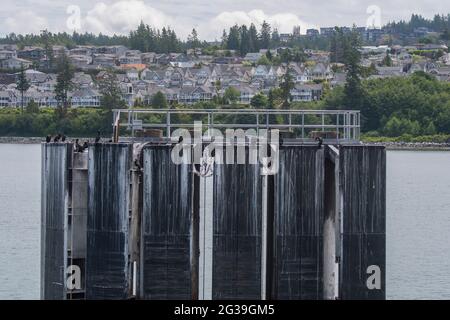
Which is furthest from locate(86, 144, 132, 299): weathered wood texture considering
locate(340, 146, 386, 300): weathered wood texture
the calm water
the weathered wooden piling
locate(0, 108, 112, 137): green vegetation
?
locate(0, 108, 112, 137): green vegetation

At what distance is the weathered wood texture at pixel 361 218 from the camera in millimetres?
21453

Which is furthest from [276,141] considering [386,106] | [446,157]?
[386,106]

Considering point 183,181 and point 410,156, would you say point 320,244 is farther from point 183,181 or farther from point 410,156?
point 410,156

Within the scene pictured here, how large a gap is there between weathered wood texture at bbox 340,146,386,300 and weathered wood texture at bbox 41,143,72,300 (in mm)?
4571

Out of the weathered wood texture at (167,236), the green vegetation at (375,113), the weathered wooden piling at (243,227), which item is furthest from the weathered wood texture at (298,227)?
the green vegetation at (375,113)

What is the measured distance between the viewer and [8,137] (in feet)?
601

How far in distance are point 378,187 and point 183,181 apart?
3.14 meters

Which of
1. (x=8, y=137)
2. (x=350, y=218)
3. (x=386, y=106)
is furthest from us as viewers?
(x=8, y=137)

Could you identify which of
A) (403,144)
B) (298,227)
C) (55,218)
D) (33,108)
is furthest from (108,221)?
(33,108)

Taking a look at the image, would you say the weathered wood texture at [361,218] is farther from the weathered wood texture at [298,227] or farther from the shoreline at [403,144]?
the shoreline at [403,144]

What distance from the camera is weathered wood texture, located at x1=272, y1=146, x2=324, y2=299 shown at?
2141 centimetres

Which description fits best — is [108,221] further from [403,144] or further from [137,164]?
[403,144]

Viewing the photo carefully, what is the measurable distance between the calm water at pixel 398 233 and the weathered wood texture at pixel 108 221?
1736 cm

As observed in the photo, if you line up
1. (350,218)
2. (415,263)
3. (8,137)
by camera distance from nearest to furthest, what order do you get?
(350,218) < (415,263) < (8,137)
